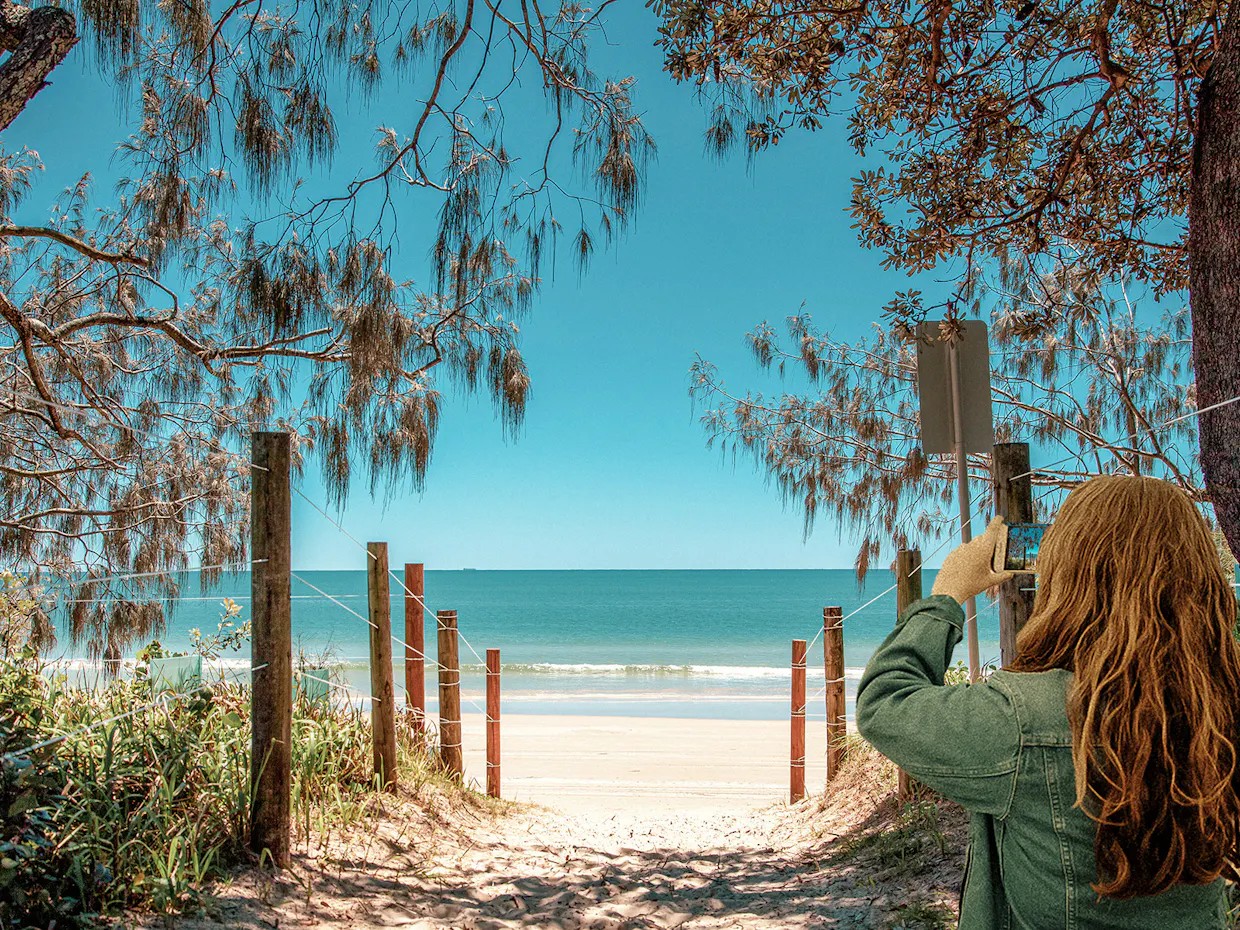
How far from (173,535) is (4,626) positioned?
2427mm

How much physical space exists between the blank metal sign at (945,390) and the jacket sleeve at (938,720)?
2184 mm

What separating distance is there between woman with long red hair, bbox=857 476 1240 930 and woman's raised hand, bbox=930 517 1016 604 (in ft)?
0.35

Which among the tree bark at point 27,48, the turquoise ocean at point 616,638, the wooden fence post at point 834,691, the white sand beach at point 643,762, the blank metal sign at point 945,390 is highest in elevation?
the tree bark at point 27,48

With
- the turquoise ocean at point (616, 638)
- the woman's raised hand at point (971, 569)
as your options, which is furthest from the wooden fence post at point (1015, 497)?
the turquoise ocean at point (616, 638)

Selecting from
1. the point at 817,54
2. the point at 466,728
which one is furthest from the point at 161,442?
the point at 466,728

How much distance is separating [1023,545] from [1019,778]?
0.42 metres

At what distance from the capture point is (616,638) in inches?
1287

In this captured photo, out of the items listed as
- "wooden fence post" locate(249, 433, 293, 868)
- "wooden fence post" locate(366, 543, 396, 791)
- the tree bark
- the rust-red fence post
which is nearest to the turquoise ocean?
"wooden fence post" locate(249, 433, 293, 868)

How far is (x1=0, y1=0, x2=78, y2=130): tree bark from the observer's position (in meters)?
2.50

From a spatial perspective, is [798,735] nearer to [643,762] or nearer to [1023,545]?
[643,762]

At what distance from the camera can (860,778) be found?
4.90 metres

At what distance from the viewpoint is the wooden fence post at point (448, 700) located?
5.16m

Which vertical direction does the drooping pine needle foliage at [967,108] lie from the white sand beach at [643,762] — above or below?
above

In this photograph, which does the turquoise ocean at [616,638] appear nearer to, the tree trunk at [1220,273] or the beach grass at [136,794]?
the beach grass at [136,794]
